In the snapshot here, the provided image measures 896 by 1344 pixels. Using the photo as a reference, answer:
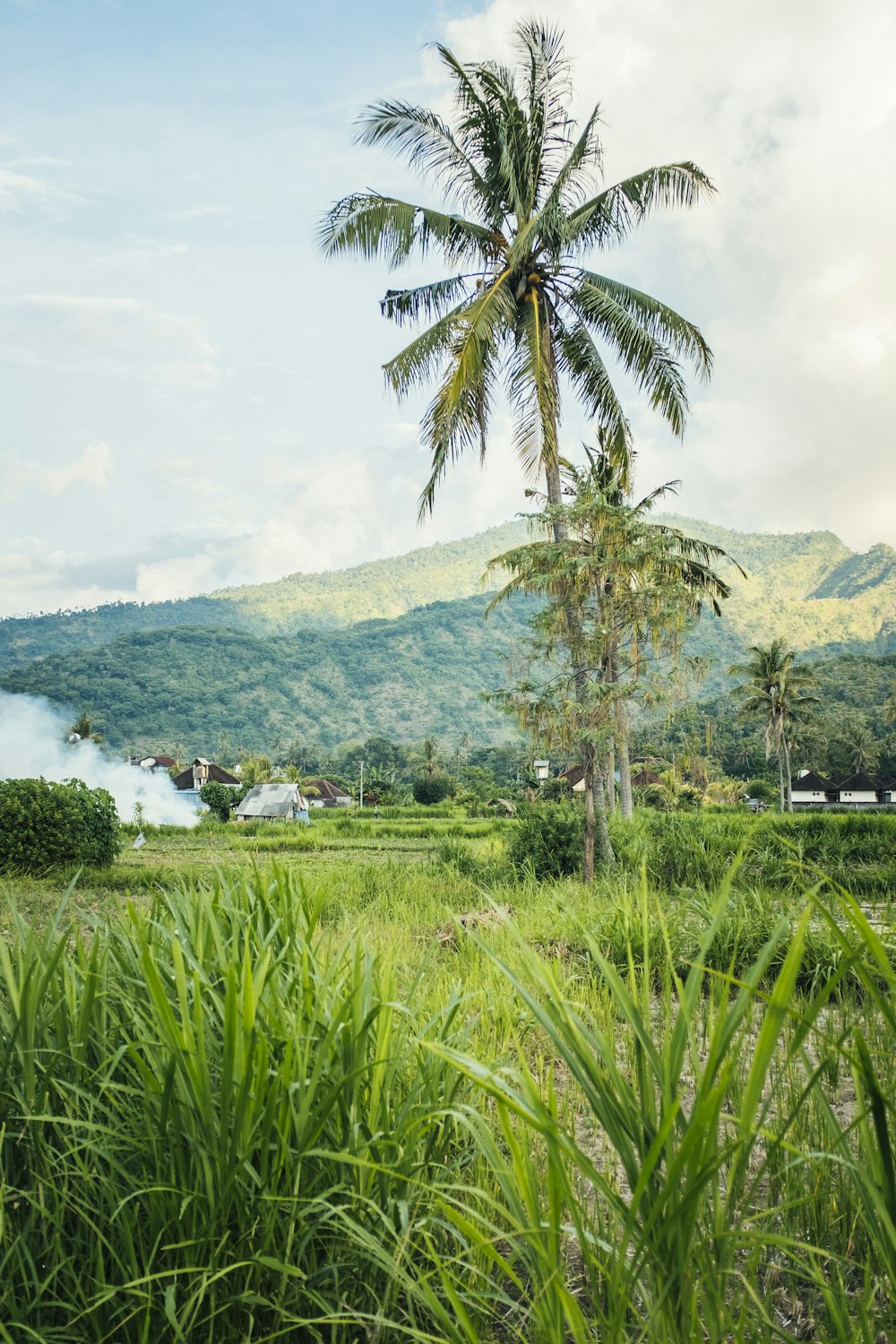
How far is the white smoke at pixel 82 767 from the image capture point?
43.7 metres

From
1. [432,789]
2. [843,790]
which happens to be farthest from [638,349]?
[843,790]

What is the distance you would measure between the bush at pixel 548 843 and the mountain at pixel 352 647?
2573 inches

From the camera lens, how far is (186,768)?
65.7 m

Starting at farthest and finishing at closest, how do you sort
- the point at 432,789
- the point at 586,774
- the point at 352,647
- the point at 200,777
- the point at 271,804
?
the point at 352,647
the point at 200,777
the point at 432,789
the point at 271,804
the point at 586,774

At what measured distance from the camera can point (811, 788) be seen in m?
50.5

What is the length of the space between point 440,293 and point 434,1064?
12205 millimetres

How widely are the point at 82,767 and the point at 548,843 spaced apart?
4159 centimetres

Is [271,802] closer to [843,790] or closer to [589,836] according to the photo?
[589,836]

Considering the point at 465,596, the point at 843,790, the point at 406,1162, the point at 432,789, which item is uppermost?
the point at 465,596

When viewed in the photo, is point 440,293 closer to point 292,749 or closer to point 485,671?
point 292,749

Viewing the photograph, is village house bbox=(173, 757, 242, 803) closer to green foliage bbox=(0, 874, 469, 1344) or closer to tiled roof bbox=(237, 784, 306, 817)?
tiled roof bbox=(237, 784, 306, 817)

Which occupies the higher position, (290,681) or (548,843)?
(290,681)

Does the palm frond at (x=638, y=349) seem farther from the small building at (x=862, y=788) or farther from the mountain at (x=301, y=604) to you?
the mountain at (x=301, y=604)

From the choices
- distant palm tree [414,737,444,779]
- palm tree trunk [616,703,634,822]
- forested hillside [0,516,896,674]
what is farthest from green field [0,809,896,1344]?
forested hillside [0,516,896,674]
